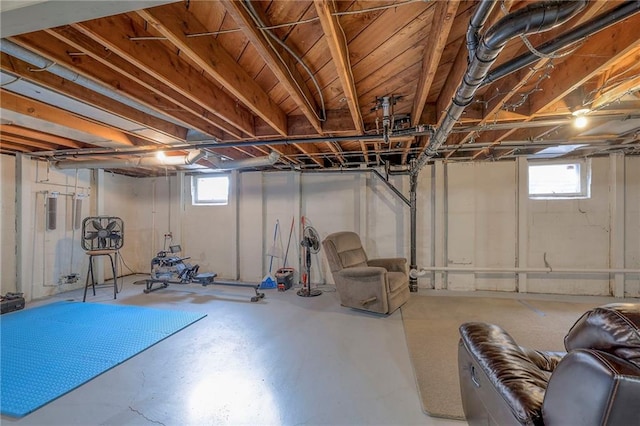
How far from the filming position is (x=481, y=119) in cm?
246

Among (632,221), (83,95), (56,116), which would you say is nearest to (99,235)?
(56,116)

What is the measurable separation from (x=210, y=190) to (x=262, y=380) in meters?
4.36

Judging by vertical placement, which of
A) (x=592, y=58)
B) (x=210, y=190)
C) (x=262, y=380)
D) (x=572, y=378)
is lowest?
(x=262, y=380)

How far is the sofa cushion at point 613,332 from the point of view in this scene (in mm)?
786

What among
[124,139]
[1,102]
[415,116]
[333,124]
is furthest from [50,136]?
[415,116]

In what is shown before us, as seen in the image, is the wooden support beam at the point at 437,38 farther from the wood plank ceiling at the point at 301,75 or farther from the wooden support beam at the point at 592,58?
the wooden support beam at the point at 592,58

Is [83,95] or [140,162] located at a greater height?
[83,95]

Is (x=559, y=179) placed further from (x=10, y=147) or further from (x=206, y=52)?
(x=10, y=147)

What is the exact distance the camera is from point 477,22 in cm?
108

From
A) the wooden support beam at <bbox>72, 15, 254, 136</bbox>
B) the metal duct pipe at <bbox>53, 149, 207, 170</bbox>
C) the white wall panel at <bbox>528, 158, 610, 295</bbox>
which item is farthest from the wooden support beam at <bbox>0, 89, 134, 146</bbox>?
the white wall panel at <bbox>528, 158, 610, 295</bbox>

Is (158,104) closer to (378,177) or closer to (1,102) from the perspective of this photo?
(1,102)

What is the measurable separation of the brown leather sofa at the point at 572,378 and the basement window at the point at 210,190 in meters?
5.04

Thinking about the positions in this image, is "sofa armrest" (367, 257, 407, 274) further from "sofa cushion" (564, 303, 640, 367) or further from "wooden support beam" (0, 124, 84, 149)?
"wooden support beam" (0, 124, 84, 149)

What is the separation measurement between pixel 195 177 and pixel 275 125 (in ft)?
12.4
